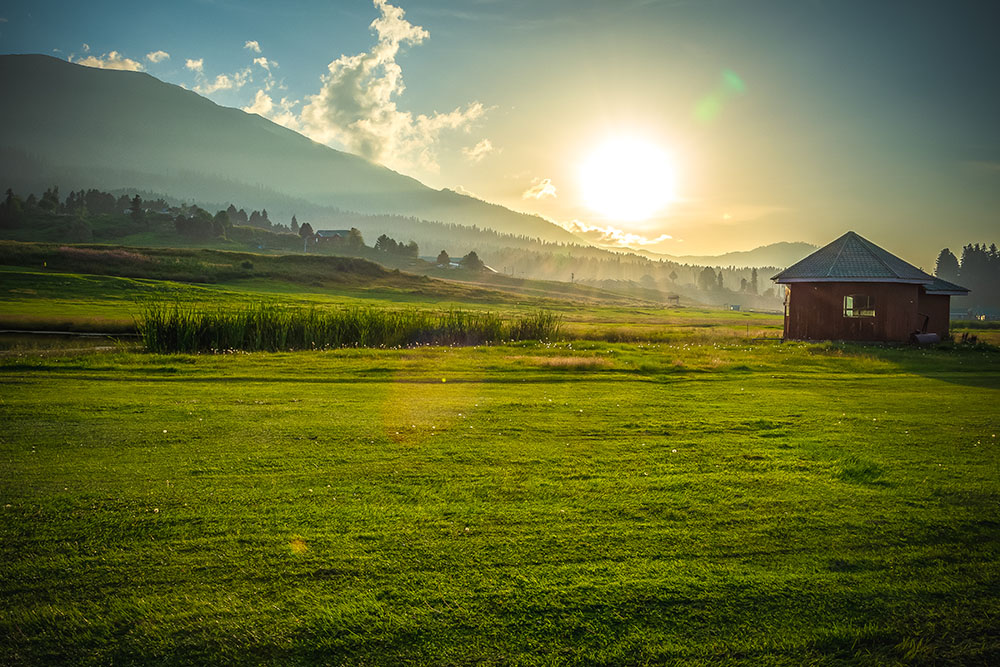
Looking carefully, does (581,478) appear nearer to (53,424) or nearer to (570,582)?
(570,582)

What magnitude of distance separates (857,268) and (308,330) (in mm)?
39999

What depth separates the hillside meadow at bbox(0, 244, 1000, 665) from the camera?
4.95 m

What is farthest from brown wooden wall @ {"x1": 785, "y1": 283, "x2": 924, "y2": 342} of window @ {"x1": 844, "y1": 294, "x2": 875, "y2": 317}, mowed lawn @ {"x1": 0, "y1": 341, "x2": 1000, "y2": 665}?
mowed lawn @ {"x1": 0, "y1": 341, "x2": 1000, "y2": 665}

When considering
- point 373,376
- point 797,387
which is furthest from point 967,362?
point 373,376

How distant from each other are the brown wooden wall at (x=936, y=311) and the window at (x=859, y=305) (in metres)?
5.54

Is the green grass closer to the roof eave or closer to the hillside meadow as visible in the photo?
the roof eave

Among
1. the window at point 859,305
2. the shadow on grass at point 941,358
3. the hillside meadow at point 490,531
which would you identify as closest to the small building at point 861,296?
the window at point 859,305

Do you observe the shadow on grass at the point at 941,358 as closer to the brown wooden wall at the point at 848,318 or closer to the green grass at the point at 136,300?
the brown wooden wall at the point at 848,318

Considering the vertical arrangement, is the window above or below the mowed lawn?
above

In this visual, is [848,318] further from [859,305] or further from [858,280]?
[858,280]

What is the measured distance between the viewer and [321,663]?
4.59 m

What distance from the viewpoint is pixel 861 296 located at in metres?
44.0

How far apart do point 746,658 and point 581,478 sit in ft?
14.6

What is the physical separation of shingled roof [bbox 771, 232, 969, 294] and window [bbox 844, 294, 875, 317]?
67.4 inches
